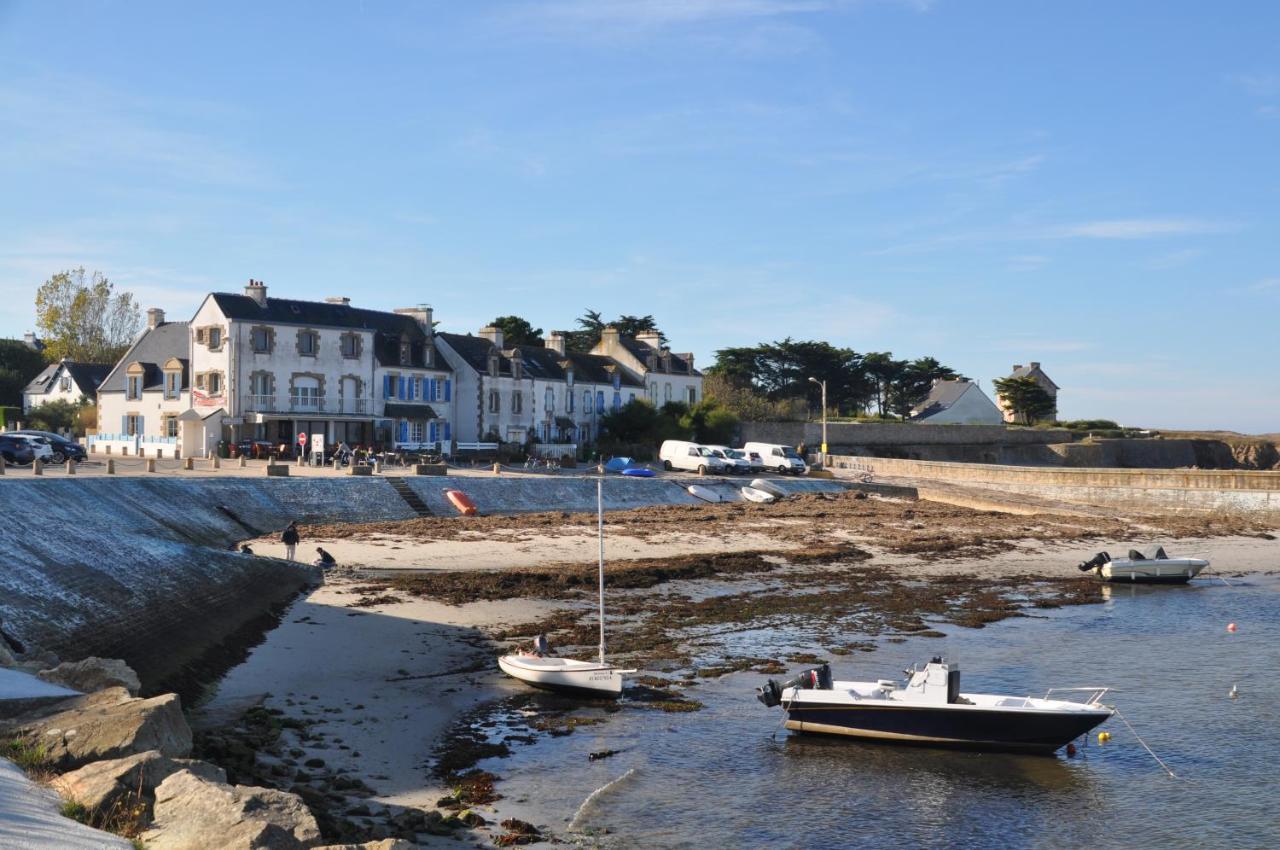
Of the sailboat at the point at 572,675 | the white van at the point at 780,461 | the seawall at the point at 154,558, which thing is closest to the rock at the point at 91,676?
the seawall at the point at 154,558

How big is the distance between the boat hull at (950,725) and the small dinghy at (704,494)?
41.8 m

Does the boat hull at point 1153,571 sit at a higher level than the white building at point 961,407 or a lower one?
lower

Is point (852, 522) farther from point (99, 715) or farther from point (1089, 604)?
point (99, 715)

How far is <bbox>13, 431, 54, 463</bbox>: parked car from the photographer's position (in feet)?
164

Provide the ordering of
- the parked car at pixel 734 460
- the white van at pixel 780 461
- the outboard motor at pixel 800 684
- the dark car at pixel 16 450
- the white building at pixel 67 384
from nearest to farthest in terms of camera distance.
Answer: the outboard motor at pixel 800 684, the dark car at pixel 16 450, the parked car at pixel 734 460, the white van at pixel 780 461, the white building at pixel 67 384

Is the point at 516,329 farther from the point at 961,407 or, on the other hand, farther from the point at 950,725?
the point at 950,725

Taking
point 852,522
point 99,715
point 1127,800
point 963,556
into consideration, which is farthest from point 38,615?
point 852,522

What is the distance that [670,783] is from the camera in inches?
679

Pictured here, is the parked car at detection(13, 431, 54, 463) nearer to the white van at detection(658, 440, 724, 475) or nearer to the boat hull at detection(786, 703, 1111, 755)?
the white van at detection(658, 440, 724, 475)

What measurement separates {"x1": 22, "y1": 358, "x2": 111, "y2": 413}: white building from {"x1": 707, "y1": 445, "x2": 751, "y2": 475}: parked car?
46912 mm

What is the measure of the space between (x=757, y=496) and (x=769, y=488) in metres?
1.67

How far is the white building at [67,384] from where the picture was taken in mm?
82438

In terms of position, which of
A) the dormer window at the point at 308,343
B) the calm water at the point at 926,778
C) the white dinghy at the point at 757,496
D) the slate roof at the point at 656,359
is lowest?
the calm water at the point at 926,778

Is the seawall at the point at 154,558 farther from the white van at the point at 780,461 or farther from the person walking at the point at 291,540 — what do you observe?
the white van at the point at 780,461
